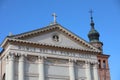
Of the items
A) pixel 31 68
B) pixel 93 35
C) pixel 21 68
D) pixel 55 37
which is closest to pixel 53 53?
pixel 55 37

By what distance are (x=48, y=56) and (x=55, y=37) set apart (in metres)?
2.46

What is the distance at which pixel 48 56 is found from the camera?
3306 cm

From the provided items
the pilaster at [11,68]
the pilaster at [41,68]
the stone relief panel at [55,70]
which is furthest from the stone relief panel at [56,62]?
the pilaster at [11,68]

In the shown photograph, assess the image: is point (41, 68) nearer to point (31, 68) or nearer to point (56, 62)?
point (31, 68)

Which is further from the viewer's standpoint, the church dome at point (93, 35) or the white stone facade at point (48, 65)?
the church dome at point (93, 35)

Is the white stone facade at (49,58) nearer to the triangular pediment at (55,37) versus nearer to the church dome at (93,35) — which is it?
the triangular pediment at (55,37)

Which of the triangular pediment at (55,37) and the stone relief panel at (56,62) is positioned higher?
the triangular pediment at (55,37)

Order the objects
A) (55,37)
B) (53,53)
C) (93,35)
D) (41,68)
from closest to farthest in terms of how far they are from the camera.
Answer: (41,68)
(53,53)
(55,37)
(93,35)

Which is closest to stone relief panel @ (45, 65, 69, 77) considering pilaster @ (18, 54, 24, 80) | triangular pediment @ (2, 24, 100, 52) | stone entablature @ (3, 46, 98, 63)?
stone entablature @ (3, 46, 98, 63)

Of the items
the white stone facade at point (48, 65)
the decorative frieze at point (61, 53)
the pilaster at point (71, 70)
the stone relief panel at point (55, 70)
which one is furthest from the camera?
the pilaster at point (71, 70)

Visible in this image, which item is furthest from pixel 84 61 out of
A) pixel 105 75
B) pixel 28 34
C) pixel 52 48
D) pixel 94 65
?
pixel 105 75

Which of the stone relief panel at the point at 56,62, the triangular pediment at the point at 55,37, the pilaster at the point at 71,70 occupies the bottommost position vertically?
the pilaster at the point at 71,70

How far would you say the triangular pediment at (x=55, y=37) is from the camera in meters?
32.6

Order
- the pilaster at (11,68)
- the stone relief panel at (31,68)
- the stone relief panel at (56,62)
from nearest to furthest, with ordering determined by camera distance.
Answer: the pilaster at (11,68) < the stone relief panel at (31,68) < the stone relief panel at (56,62)
